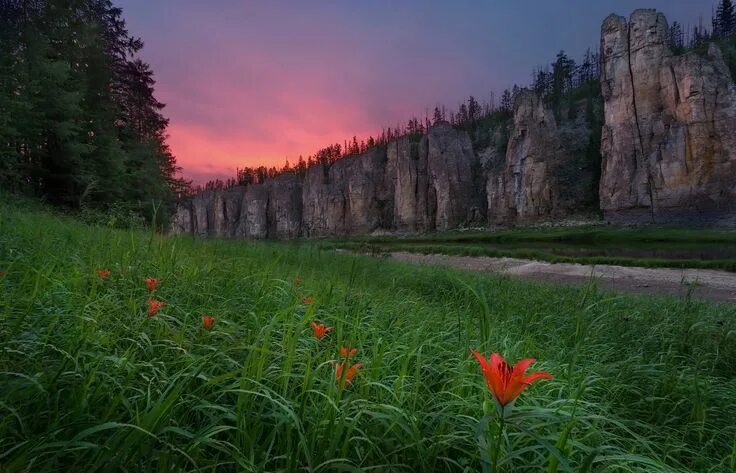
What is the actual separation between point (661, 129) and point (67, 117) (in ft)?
A: 231

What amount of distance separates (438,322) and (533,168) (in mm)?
73572

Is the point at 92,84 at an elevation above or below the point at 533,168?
below

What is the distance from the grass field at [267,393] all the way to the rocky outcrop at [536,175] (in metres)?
71.5

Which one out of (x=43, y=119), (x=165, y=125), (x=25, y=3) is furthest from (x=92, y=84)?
(x=165, y=125)

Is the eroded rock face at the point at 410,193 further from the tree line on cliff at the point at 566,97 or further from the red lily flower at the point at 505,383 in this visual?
the red lily flower at the point at 505,383

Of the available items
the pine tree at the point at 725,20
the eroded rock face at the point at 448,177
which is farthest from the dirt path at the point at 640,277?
the pine tree at the point at 725,20

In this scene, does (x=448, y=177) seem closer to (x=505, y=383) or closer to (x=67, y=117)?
(x=67, y=117)

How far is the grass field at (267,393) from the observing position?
40.9 inches

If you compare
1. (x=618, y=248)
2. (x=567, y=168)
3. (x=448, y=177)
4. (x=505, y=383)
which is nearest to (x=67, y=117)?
(x=505, y=383)

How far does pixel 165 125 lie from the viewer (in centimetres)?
2489

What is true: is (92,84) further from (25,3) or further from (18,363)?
(18,363)

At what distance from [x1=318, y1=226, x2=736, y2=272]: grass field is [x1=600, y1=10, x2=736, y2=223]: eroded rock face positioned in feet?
25.7

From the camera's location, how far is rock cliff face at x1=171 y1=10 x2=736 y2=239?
51.2m

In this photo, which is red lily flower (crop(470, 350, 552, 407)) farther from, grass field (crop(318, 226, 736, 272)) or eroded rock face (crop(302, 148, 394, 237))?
eroded rock face (crop(302, 148, 394, 237))
